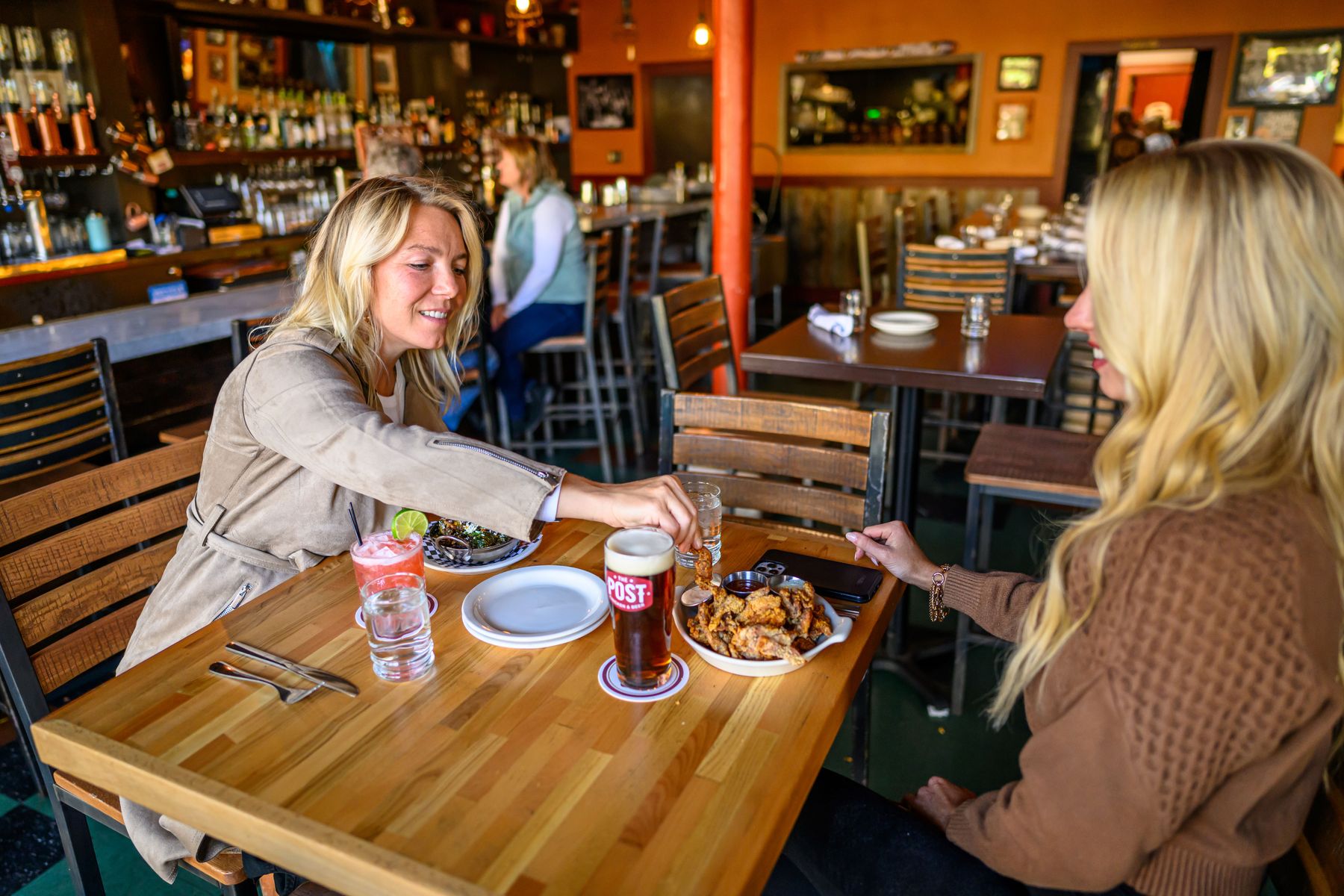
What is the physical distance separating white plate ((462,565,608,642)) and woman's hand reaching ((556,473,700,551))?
132mm

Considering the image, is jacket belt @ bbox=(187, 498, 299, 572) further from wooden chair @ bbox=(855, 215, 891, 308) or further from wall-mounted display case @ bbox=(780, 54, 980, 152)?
wall-mounted display case @ bbox=(780, 54, 980, 152)

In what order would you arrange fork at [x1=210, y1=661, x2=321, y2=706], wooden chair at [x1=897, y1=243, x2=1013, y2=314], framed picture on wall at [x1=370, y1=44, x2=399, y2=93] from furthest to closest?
framed picture on wall at [x1=370, y1=44, x2=399, y2=93], wooden chair at [x1=897, y1=243, x2=1013, y2=314], fork at [x1=210, y1=661, x2=321, y2=706]

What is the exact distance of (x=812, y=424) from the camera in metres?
1.83

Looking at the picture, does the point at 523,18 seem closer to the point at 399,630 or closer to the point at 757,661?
the point at 399,630

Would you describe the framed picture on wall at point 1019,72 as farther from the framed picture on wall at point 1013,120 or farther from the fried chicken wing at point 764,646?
the fried chicken wing at point 764,646

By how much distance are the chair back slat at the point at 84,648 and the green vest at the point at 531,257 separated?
2.85 meters

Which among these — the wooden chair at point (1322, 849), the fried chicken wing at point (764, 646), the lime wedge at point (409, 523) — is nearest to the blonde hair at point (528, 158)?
the lime wedge at point (409, 523)

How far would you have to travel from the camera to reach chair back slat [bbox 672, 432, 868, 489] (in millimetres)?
1793

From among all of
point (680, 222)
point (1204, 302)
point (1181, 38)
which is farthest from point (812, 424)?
point (1181, 38)

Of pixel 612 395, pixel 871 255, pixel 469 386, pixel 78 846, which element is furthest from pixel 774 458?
pixel 871 255

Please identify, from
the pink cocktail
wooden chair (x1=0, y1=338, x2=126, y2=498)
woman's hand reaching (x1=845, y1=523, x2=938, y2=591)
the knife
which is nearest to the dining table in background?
woman's hand reaching (x1=845, y1=523, x2=938, y2=591)

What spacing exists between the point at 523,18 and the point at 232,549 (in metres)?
6.76

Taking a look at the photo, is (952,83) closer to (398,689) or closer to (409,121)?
(409,121)

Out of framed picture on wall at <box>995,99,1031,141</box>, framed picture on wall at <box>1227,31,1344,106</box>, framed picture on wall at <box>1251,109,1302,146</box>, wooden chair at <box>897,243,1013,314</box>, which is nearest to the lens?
wooden chair at <box>897,243,1013,314</box>
